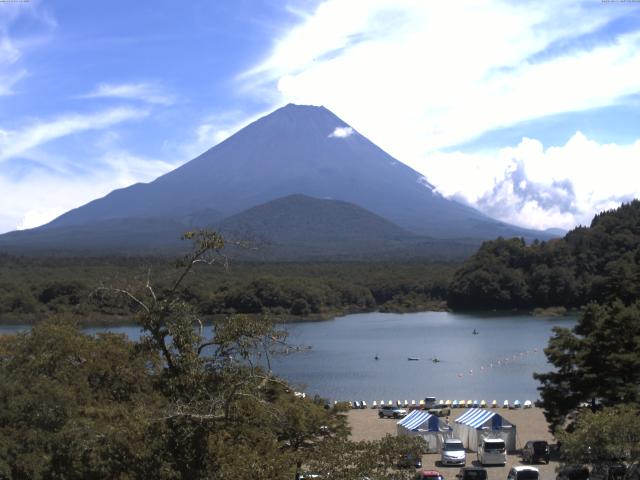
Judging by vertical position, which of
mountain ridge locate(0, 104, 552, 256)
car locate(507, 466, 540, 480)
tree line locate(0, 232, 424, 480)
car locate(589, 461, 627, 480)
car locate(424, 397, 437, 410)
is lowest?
car locate(424, 397, 437, 410)

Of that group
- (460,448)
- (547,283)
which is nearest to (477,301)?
(547,283)

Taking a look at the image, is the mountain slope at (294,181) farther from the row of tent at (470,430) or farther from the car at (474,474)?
the car at (474,474)

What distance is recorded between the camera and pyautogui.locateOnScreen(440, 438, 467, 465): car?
1403 cm

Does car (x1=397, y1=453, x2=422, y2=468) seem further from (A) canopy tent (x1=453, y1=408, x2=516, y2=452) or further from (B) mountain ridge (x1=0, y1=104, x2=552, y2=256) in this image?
(B) mountain ridge (x1=0, y1=104, x2=552, y2=256)

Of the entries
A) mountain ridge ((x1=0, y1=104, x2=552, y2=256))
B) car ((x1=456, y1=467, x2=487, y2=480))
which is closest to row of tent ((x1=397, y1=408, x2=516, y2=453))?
car ((x1=456, y1=467, x2=487, y2=480))

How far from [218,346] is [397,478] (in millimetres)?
1783

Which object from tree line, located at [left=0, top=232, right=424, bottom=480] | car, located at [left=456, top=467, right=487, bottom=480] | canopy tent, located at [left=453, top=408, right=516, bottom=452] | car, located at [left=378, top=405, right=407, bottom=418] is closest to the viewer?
tree line, located at [left=0, top=232, right=424, bottom=480]

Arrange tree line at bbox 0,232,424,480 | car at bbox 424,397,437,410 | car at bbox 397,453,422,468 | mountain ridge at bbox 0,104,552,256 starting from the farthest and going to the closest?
mountain ridge at bbox 0,104,552,256, car at bbox 424,397,437,410, car at bbox 397,453,422,468, tree line at bbox 0,232,424,480

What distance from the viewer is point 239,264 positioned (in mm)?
77062

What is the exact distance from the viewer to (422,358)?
34.7m

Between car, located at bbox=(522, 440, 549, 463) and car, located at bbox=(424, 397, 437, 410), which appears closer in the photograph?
car, located at bbox=(522, 440, 549, 463)

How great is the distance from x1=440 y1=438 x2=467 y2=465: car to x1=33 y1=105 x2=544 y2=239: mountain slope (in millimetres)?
134439

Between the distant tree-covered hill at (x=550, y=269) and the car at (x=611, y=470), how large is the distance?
4487cm

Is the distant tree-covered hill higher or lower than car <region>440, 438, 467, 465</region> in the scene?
higher
